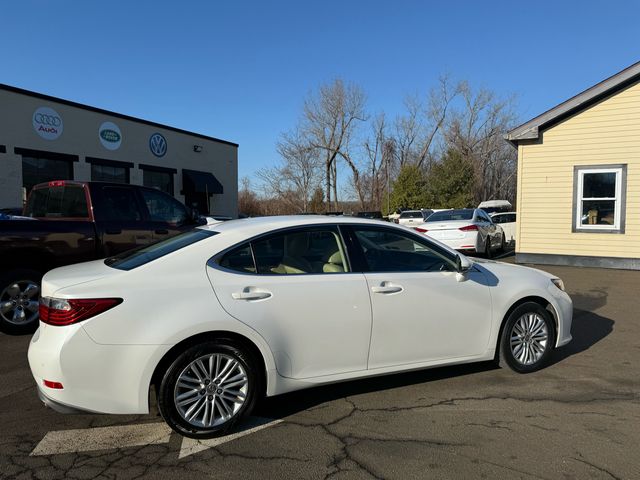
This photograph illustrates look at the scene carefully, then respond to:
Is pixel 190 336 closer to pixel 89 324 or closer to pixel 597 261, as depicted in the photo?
pixel 89 324

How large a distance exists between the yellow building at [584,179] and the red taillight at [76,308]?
38.2 ft

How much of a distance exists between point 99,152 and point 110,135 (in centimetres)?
98

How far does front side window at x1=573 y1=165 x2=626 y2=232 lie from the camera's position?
1157cm

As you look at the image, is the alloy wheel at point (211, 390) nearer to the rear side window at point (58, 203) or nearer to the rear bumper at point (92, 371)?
the rear bumper at point (92, 371)

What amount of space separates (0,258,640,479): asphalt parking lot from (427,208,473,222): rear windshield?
8.75 metres

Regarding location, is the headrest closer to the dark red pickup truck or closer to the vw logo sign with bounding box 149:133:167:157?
the dark red pickup truck

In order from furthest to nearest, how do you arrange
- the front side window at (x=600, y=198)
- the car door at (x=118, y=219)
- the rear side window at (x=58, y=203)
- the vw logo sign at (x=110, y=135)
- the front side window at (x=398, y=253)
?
the vw logo sign at (x=110, y=135) → the front side window at (x=600, y=198) → the rear side window at (x=58, y=203) → the car door at (x=118, y=219) → the front side window at (x=398, y=253)

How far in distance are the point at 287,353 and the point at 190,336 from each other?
0.73m

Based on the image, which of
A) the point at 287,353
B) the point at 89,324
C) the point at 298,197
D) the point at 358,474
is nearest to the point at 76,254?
the point at 89,324

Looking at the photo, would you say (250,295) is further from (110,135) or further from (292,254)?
(110,135)

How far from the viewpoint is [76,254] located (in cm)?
634

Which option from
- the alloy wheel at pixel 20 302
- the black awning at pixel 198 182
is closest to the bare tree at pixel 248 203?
the black awning at pixel 198 182

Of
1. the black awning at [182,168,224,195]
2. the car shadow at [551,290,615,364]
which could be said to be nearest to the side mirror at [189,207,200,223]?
the car shadow at [551,290,615,364]

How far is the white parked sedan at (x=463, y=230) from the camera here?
12664mm
